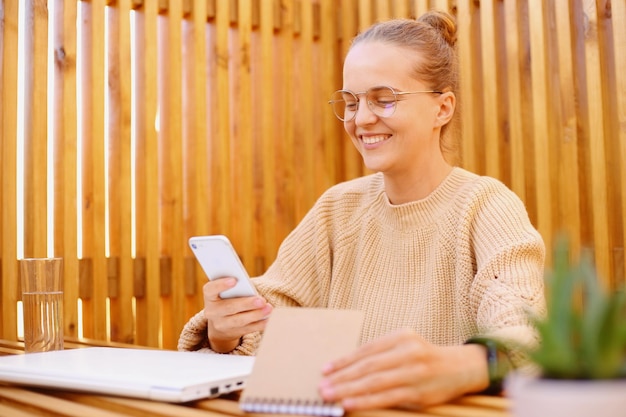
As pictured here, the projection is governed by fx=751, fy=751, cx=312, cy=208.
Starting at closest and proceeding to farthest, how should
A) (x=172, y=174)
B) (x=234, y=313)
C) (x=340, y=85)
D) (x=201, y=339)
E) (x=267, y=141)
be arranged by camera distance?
(x=234, y=313) < (x=201, y=339) < (x=172, y=174) < (x=267, y=141) < (x=340, y=85)

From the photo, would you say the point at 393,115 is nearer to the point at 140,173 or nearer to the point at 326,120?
the point at 140,173

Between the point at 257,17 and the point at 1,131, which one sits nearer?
the point at 1,131

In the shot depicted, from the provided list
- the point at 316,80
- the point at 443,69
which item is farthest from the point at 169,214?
the point at 443,69

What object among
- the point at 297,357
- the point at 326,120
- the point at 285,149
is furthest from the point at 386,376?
the point at 326,120

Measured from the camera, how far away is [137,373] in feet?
3.46

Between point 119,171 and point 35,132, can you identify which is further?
point 119,171

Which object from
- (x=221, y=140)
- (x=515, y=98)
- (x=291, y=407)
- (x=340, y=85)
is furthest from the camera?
(x=340, y=85)

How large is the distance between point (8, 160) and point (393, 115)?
1413 millimetres

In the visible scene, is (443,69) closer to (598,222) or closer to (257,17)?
(598,222)

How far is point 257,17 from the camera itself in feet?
10.2

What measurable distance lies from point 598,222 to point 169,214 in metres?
1.50

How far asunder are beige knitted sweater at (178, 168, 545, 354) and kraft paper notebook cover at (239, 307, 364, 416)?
0.40 m

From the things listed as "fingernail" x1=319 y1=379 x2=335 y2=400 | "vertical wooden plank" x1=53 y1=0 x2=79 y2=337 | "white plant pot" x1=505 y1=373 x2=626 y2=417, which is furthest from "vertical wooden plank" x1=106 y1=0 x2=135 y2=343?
"white plant pot" x1=505 y1=373 x2=626 y2=417

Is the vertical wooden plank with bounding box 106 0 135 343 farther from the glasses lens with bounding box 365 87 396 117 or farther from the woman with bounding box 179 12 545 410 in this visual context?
the glasses lens with bounding box 365 87 396 117
